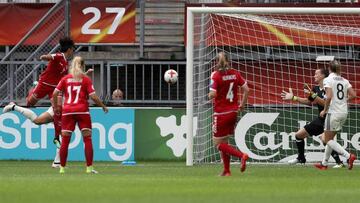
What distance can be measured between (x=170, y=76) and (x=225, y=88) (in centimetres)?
816

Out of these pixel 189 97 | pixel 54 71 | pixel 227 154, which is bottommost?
pixel 227 154

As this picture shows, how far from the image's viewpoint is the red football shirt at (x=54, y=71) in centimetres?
2036

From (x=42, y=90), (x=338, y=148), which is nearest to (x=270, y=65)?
(x=338, y=148)

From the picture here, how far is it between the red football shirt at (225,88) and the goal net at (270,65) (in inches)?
161

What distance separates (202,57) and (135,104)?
13.4ft

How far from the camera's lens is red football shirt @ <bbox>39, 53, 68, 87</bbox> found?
2036 cm

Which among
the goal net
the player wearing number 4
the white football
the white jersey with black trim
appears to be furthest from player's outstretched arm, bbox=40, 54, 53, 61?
the white football

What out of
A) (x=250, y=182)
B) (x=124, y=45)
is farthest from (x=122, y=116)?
(x=250, y=182)

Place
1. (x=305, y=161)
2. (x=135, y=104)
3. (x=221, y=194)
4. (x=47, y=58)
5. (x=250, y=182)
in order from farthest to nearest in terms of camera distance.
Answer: (x=135, y=104)
(x=305, y=161)
(x=47, y=58)
(x=250, y=182)
(x=221, y=194)

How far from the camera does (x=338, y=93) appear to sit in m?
19.9

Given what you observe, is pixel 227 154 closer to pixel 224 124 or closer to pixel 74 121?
pixel 224 124

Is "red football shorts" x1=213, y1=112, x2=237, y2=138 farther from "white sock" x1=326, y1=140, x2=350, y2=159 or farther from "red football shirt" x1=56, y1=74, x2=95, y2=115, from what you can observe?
"white sock" x1=326, y1=140, x2=350, y2=159

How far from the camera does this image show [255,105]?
24.0m

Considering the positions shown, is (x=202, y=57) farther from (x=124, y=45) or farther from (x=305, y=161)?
(x=124, y=45)
